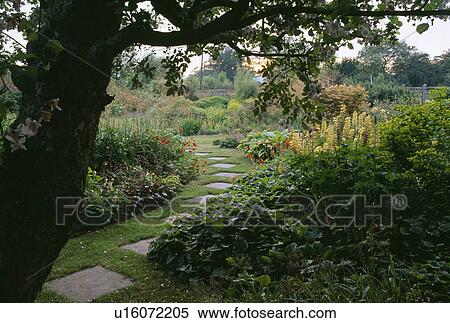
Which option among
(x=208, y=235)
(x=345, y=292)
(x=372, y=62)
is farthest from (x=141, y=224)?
(x=372, y=62)

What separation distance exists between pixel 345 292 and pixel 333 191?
0.89 m

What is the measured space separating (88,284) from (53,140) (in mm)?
1770

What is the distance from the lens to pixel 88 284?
2.61 meters

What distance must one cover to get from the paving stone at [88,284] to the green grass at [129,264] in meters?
0.05

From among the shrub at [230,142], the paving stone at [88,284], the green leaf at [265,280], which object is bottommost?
the paving stone at [88,284]

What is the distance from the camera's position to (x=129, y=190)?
4.42 metres

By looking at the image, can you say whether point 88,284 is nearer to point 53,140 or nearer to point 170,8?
point 53,140

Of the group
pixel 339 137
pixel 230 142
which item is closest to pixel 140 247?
pixel 339 137

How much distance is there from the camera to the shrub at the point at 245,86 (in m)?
14.9

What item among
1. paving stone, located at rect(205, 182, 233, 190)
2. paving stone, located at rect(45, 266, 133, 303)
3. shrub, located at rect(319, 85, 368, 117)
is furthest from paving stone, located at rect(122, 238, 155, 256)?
shrub, located at rect(319, 85, 368, 117)

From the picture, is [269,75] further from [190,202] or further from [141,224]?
[190,202]

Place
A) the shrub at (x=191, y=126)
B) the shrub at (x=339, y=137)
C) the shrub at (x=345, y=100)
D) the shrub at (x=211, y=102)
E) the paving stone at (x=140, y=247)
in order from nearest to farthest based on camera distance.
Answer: the paving stone at (x=140, y=247)
the shrub at (x=339, y=137)
the shrub at (x=345, y=100)
the shrub at (x=191, y=126)
the shrub at (x=211, y=102)

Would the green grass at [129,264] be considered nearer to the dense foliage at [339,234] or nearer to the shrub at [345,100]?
the dense foliage at [339,234]

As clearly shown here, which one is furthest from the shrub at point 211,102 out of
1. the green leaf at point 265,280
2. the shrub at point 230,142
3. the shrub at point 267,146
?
the green leaf at point 265,280
